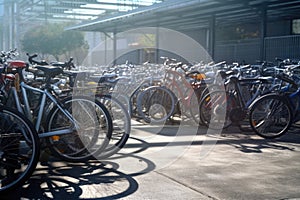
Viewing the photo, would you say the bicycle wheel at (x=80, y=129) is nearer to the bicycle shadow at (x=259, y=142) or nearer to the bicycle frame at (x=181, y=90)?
the bicycle shadow at (x=259, y=142)

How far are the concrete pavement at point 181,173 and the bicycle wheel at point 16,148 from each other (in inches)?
6.2

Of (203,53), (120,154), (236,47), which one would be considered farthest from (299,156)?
(203,53)

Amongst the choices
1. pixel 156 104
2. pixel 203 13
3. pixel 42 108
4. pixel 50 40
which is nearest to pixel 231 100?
pixel 156 104

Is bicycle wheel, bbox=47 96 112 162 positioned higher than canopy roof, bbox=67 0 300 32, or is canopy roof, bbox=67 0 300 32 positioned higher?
canopy roof, bbox=67 0 300 32

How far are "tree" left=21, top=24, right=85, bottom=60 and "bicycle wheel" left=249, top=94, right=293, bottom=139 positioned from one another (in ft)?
97.0

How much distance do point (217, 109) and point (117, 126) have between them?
2.39 m

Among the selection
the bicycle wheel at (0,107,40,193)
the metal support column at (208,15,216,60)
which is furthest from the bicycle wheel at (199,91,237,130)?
the metal support column at (208,15,216,60)

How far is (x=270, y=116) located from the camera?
670cm

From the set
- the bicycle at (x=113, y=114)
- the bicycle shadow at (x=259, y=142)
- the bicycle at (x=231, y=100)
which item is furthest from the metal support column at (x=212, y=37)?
the bicycle at (x=113, y=114)

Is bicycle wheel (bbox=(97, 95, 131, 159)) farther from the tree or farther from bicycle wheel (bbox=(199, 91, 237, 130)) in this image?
the tree

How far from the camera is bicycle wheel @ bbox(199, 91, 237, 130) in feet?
23.5

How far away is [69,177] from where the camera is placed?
426 cm

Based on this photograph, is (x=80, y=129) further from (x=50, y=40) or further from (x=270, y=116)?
(x=50, y=40)

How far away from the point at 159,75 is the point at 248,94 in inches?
82.7
